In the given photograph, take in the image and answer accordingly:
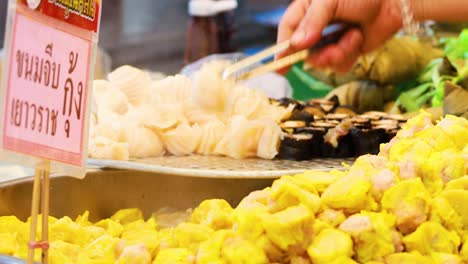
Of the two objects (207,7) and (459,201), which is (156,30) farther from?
(459,201)

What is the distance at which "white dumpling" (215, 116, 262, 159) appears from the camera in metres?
2.32

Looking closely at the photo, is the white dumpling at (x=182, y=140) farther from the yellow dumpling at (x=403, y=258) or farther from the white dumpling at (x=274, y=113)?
the yellow dumpling at (x=403, y=258)

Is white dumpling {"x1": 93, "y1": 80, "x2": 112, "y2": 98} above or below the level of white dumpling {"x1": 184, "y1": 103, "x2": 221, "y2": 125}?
above

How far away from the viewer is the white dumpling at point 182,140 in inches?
93.1

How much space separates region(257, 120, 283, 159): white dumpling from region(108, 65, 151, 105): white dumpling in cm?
45

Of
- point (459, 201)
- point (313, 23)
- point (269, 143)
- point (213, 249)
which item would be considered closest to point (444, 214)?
point (459, 201)

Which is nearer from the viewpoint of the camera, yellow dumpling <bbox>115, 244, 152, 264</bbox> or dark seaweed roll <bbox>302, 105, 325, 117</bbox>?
yellow dumpling <bbox>115, 244, 152, 264</bbox>

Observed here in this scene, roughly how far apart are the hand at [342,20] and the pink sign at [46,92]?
54.1 inches

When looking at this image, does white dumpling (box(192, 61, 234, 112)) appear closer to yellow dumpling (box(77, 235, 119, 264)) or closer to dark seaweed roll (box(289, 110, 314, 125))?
dark seaweed roll (box(289, 110, 314, 125))

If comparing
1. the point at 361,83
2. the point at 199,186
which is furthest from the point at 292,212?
the point at 361,83

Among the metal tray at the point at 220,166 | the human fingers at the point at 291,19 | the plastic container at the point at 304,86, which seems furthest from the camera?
the plastic container at the point at 304,86

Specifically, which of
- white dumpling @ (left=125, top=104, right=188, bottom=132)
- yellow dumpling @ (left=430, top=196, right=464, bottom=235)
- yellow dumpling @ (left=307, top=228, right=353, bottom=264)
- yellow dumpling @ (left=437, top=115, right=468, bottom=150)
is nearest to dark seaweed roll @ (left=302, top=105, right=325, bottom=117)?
white dumpling @ (left=125, top=104, right=188, bottom=132)

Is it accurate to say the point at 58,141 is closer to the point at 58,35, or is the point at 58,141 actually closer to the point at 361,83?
the point at 58,35

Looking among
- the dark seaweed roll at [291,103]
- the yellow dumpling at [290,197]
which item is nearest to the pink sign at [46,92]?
the yellow dumpling at [290,197]
